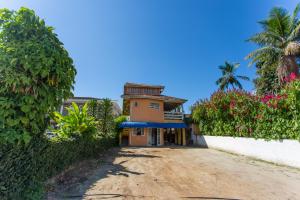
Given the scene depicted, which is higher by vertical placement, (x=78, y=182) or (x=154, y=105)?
(x=154, y=105)

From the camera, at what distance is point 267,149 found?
11.1 metres

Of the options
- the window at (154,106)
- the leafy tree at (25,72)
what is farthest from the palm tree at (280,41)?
the leafy tree at (25,72)

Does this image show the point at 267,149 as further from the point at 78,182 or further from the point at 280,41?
the point at 280,41

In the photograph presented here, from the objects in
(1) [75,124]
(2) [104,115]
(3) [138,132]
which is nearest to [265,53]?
(3) [138,132]

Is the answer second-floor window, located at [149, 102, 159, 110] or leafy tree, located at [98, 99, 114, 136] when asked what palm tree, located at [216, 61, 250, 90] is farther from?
leafy tree, located at [98, 99, 114, 136]

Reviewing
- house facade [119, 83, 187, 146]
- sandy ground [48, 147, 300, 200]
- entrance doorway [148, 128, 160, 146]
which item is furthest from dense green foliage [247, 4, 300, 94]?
entrance doorway [148, 128, 160, 146]

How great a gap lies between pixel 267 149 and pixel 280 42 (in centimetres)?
1496

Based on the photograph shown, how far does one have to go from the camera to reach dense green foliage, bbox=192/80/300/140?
927 centimetres

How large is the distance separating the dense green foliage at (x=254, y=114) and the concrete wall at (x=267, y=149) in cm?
41

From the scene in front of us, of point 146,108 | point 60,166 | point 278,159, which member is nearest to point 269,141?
point 278,159

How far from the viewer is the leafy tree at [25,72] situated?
3.57 meters

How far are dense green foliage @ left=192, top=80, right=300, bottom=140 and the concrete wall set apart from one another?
41 cm

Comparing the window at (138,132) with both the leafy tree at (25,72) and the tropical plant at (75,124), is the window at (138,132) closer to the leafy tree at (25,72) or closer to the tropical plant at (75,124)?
the tropical plant at (75,124)

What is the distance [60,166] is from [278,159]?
12.1 meters
